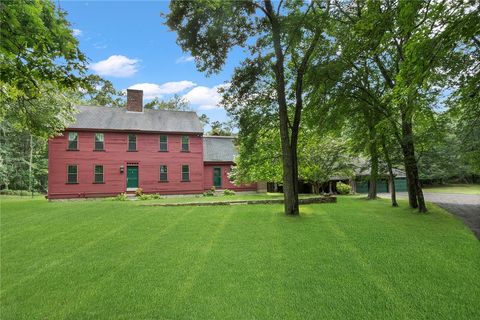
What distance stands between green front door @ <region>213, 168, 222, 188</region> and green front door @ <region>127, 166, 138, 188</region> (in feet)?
22.9

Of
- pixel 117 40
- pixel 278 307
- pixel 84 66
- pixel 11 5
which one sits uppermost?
pixel 117 40

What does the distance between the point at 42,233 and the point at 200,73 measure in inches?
317

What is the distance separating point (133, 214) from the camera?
1145 cm

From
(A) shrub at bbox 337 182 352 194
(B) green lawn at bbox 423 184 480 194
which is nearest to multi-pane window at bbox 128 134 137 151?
(A) shrub at bbox 337 182 352 194

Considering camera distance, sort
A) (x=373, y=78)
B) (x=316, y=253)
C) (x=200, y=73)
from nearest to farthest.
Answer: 1. (x=316, y=253)
2. (x=200, y=73)
3. (x=373, y=78)

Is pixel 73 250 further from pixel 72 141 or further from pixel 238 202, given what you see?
pixel 72 141

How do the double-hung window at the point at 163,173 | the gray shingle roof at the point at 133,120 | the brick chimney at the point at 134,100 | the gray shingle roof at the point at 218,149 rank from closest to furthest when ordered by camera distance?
the gray shingle roof at the point at 133,120 < the double-hung window at the point at 163,173 < the brick chimney at the point at 134,100 < the gray shingle roof at the point at 218,149

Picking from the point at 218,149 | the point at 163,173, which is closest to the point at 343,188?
the point at 218,149

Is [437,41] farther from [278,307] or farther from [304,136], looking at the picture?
[304,136]

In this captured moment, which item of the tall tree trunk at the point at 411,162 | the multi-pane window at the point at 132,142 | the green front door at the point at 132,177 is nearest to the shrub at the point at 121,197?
the green front door at the point at 132,177

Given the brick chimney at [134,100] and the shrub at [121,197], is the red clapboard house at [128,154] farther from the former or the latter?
the shrub at [121,197]

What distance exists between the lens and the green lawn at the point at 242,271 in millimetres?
3859

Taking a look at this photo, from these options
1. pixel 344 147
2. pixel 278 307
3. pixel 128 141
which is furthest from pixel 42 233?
pixel 344 147

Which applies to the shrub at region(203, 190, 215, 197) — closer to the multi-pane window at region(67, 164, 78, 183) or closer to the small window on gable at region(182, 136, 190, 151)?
the small window on gable at region(182, 136, 190, 151)
